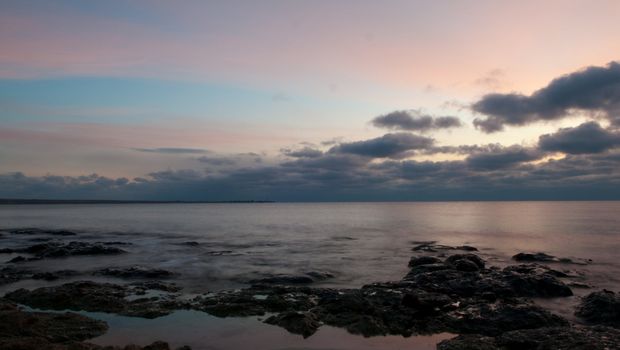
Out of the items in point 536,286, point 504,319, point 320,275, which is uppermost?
point 504,319

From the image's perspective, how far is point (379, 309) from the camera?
56.1 feet

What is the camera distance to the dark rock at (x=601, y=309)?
16688mm

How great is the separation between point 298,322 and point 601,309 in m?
12.7

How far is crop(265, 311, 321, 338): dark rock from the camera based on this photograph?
14.8 meters

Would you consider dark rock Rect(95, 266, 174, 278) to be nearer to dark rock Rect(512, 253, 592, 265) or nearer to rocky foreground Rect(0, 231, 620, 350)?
rocky foreground Rect(0, 231, 620, 350)

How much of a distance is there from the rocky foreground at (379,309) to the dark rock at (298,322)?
A: 4 cm

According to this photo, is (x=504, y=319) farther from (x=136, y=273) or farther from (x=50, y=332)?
(x=136, y=273)

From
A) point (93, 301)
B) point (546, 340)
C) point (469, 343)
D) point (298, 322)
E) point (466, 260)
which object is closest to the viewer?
point (546, 340)

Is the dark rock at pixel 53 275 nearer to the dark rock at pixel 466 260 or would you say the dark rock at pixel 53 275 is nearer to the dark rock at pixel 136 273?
the dark rock at pixel 136 273

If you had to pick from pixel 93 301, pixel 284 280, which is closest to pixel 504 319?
pixel 284 280

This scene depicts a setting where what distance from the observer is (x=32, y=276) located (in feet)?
83.3

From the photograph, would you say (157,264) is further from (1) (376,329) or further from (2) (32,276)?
(1) (376,329)

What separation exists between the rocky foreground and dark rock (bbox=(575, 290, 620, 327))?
4 cm

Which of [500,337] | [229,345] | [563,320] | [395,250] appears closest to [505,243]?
[395,250]
